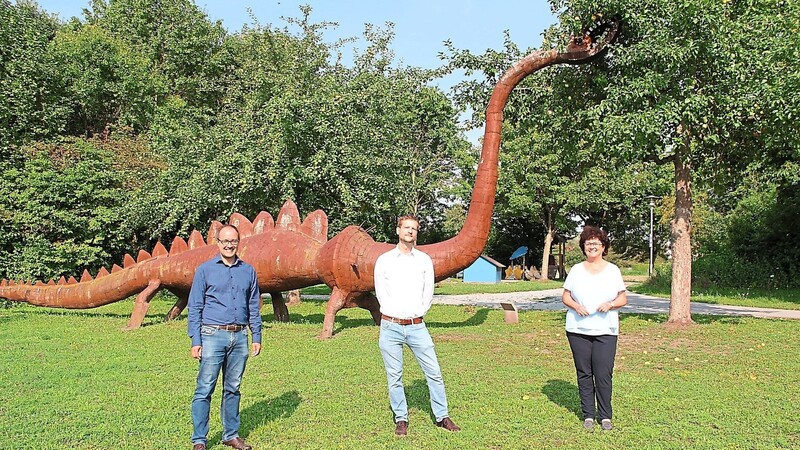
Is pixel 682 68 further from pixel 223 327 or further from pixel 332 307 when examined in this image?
pixel 223 327

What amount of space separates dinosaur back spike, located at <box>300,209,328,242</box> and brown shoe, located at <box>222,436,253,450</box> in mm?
6580

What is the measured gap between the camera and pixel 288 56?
19.7 m

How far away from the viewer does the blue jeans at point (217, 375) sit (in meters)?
4.54

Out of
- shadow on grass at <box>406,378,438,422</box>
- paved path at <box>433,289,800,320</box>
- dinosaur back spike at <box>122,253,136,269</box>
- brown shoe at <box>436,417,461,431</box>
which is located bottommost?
shadow on grass at <box>406,378,438,422</box>

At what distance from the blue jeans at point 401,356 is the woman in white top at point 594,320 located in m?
1.22

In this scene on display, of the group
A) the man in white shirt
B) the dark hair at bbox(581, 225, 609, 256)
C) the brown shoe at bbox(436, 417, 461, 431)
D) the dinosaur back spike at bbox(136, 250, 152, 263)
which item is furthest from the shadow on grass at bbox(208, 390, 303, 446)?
the dinosaur back spike at bbox(136, 250, 152, 263)

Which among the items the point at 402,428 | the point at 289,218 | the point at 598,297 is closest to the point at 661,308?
the point at 289,218

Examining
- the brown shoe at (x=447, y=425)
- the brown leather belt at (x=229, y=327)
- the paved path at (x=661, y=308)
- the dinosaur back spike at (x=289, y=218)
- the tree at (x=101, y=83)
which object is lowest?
the brown shoe at (x=447, y=425)

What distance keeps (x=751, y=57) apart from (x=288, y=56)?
1354cm

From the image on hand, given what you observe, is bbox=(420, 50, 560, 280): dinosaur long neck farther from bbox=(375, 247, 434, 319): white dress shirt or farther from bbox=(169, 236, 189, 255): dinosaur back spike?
bbox=(169, 236, 189, 255): dinosaur back spike

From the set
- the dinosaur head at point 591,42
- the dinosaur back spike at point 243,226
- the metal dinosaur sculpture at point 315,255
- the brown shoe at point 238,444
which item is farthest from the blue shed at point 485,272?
the brown shoe at point 238,444

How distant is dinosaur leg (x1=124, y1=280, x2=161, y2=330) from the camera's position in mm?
11688

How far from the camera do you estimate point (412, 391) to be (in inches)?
254

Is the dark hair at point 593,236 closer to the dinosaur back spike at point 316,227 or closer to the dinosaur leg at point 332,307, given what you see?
the dinosaur leg at point 332,307
